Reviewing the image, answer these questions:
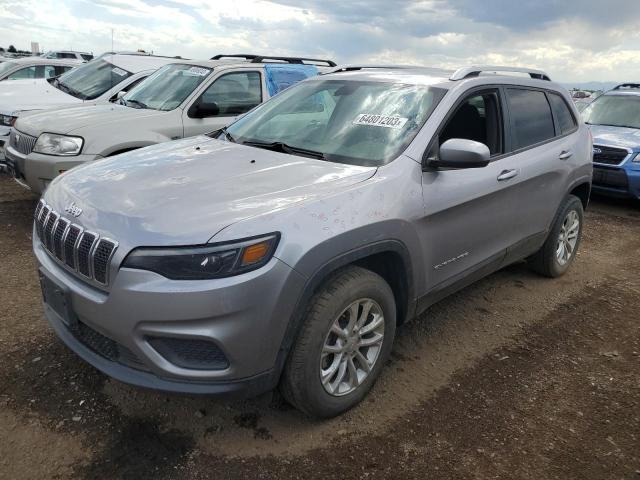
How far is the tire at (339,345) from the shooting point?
254cm

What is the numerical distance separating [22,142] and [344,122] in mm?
3862

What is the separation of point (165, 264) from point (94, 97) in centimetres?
646

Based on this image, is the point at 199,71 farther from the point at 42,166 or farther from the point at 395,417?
the point at 395,417

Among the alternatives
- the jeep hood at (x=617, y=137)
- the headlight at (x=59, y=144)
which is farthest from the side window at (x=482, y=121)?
the jeep hood at (x=617, y=137)

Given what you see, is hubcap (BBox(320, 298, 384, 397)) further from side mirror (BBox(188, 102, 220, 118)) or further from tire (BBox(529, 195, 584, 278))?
side mirror (BBox(188, 102, 220, 118))

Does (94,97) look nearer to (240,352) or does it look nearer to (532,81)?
(532,81)

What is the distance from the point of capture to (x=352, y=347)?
282cm

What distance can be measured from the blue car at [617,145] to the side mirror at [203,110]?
5.70m

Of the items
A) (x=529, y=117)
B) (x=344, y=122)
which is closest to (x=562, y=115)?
(x=529, y=117)

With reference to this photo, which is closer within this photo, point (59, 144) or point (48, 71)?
point (59, 144)

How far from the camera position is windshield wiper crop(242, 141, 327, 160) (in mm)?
3226

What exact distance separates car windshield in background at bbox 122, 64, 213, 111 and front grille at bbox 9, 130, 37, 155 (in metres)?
1.26

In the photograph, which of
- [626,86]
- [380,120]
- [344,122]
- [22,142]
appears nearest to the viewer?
[380,120]

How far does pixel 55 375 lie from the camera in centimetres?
312
